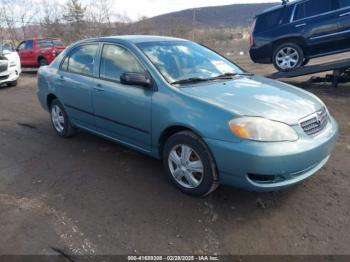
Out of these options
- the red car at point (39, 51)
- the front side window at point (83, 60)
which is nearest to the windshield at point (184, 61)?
the front side window at point (83, 60)

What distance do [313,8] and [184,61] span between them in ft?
19.8

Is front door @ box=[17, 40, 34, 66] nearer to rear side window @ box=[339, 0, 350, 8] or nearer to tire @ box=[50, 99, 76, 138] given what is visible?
tire @ box=[50, 99, 76, 138]

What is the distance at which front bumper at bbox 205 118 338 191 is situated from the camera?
3.03m

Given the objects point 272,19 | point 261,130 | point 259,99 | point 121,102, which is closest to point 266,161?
point 261,130

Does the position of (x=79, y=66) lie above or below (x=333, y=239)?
above

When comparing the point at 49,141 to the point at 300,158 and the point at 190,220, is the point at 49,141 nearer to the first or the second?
the point at 190,220

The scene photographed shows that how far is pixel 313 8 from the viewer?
28.6 ft

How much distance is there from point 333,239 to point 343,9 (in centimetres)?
706

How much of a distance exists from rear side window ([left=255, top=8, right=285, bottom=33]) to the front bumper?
672 cm

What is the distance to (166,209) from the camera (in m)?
3.43

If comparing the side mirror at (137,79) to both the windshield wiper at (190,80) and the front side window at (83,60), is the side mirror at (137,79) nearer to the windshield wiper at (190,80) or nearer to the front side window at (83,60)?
the windshield wiper at (190,80)

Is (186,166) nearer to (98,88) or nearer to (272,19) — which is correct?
(98,88)

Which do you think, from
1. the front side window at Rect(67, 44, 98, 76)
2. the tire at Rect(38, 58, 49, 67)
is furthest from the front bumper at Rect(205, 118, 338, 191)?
the tire at Rect(38, 58, 49, 67)

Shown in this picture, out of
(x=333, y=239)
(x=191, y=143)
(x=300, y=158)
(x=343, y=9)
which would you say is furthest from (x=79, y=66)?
(x=343, y=9)
